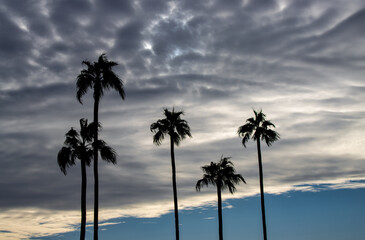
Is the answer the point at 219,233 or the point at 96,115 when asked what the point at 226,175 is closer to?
the point at 219,233

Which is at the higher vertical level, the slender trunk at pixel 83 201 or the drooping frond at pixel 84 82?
the drooping frond at pixel 84 82

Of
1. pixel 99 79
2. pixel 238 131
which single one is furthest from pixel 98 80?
pixel 238 131

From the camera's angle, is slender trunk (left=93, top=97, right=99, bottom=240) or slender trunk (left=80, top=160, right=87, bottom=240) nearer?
slender trunk (left=93, top=97, right=99, bottom=240)

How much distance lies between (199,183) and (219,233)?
6.84 metres

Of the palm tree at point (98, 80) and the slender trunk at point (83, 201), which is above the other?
the palm tree at point (98, 80)

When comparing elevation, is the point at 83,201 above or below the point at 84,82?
below

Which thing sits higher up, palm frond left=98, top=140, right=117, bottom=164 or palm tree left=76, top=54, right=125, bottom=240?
palm tree left=76, top=54, right=125, bottom=240

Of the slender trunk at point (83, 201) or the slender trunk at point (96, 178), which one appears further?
the slender trunk at point (83, 201)

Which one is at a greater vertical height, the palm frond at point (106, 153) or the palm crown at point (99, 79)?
the palm crown at point (99, 79)

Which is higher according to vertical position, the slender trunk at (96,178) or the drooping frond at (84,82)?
the drooping frond at (84,82)

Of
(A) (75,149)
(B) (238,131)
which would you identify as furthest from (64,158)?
(B) (238,131)

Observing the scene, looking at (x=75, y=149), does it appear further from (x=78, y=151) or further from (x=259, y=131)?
(x=259, y=131)

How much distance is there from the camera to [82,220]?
115ft

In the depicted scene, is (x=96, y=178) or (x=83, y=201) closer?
(x=96, y=178)
